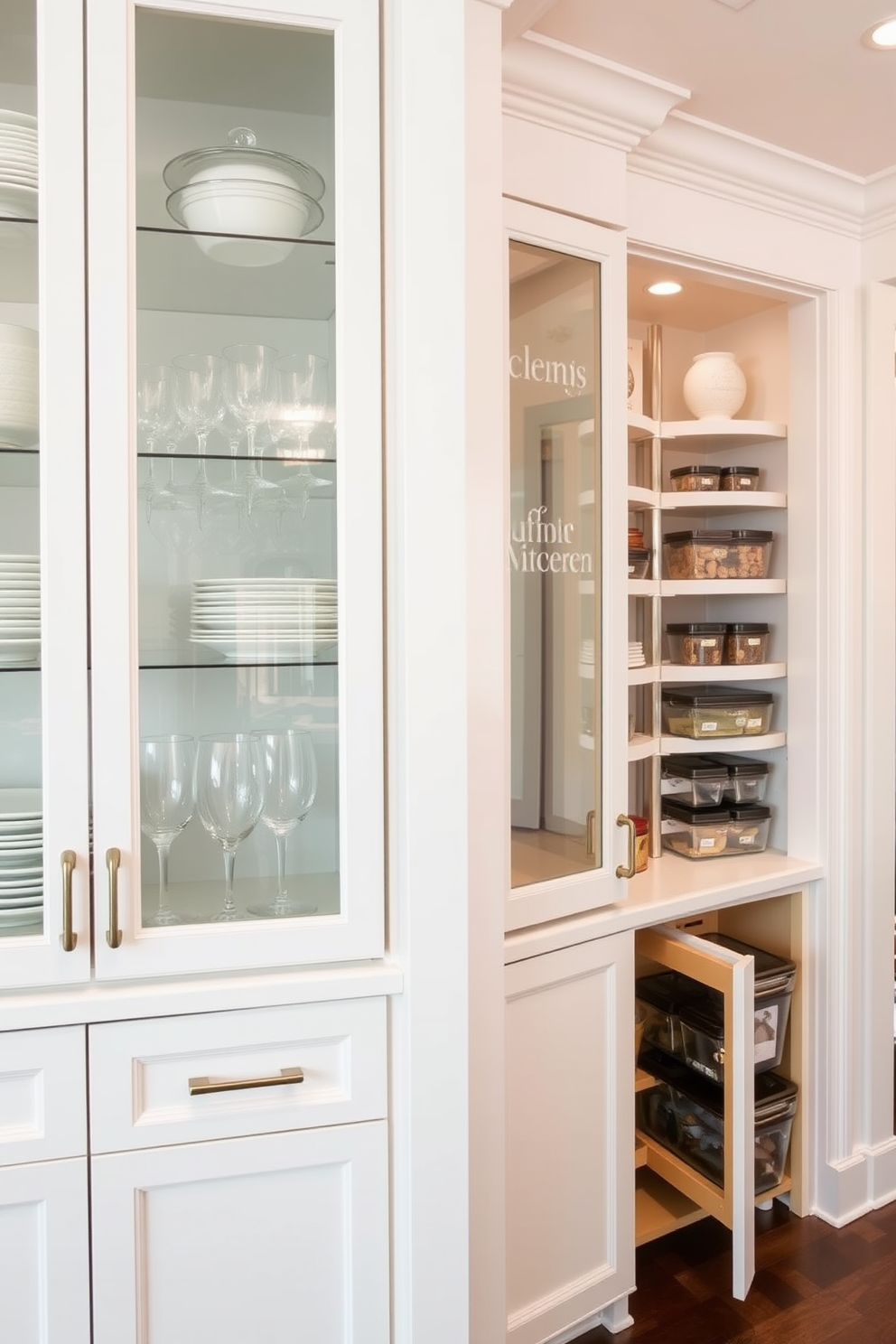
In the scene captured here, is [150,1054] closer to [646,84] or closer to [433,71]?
[433,71]

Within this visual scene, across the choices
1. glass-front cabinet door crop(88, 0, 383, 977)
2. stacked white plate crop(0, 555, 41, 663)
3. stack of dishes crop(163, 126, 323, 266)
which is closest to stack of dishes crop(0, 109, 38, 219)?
glass-front cabinet door crop(88, 0, 383, 977)

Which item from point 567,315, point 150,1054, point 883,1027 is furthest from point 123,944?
point 883,1027

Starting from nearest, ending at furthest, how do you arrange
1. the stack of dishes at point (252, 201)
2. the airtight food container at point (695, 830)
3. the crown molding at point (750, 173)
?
1. the stack of dishes at point (252, 201)
2. the crown molding at point (750, 173)
3. the airtight food container at point (695, 830)

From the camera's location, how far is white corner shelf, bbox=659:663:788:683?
2.33 meters

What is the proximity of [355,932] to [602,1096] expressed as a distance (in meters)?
0.89

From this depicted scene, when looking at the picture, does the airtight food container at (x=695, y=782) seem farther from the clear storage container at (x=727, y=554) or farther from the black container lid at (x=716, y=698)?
the clear storage container at (x=727, y=554)

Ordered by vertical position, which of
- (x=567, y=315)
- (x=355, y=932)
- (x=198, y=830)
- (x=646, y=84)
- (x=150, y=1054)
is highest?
(x=646, y=84)

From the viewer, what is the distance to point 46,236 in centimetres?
115

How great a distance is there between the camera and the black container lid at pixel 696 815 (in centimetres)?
239

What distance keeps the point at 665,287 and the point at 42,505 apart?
1.82 m

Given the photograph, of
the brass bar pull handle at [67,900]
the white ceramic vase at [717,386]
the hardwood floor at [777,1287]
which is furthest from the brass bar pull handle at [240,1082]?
the white ceramic vase at [717,386]

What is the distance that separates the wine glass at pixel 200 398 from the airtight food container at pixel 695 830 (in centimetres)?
159

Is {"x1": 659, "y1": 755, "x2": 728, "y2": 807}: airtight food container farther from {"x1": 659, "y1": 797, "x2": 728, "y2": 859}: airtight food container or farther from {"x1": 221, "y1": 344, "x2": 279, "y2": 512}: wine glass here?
{"x1": 221, "y1": 344, "x2": 279, "y2": 512}: wine glass

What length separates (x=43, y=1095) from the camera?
1173mm
